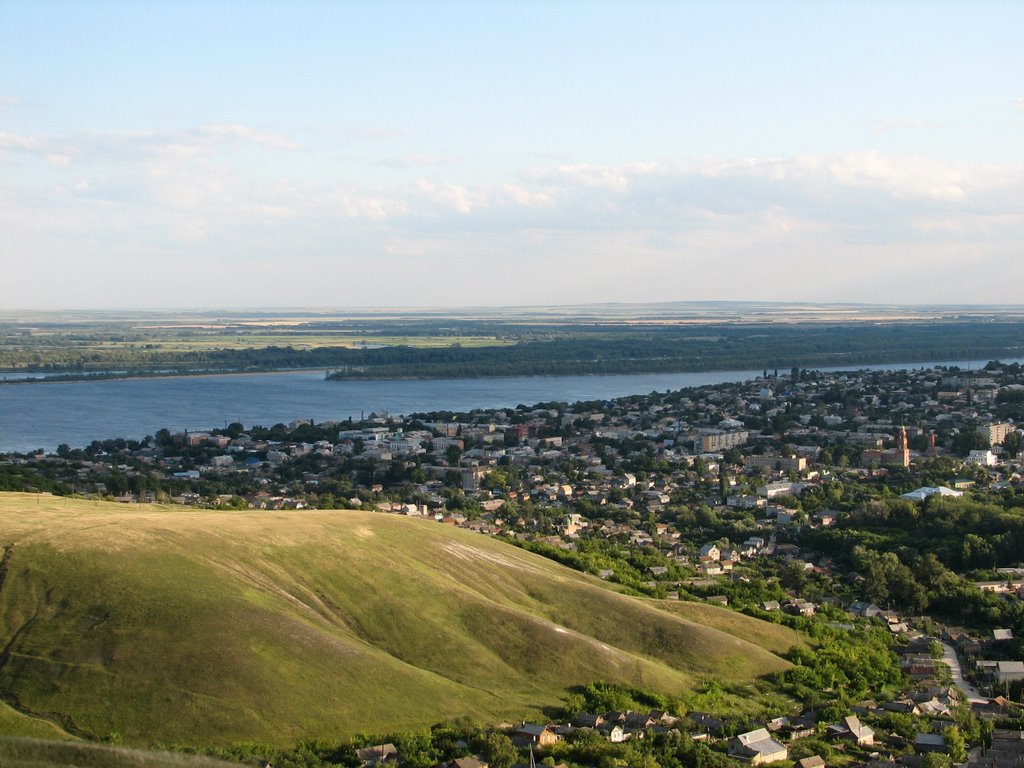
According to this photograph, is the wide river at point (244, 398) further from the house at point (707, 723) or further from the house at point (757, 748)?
the house at point (757, 748)

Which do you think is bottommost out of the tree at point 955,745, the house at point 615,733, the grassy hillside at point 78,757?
the tree at point 955,745

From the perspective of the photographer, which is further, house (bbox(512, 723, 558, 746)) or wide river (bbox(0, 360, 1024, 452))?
wide river (bbox(0, 360, 1024, 452))

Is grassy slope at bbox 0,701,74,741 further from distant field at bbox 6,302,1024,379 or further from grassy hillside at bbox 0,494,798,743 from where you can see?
distant field at bbox 6,302,1024,379

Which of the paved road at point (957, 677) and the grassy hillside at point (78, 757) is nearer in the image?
the grassy hillside at point (78, 757)

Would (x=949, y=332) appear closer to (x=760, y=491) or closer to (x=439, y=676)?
(x=760, y=491)

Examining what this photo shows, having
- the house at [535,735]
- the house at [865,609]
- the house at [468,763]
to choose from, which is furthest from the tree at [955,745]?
the house at [865,609]

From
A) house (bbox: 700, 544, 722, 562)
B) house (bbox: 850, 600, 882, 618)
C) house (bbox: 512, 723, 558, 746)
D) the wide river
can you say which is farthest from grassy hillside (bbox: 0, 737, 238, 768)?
the wide river
